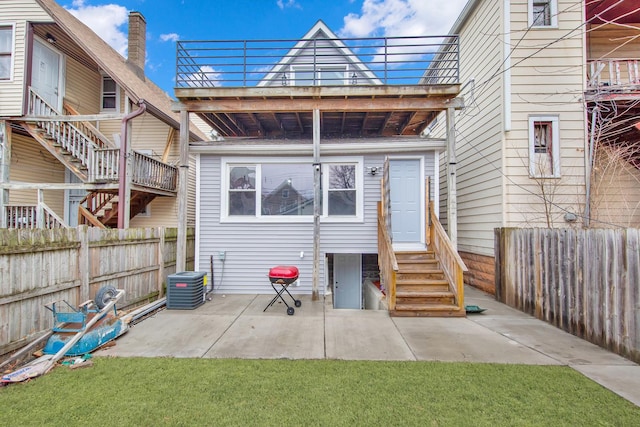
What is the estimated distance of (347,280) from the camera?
335 inches

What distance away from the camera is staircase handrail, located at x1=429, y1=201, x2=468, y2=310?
18.9 feet

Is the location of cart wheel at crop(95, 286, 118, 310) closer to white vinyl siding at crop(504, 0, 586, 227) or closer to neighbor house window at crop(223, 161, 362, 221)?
neighbor house window at crop(223, 161, 362, 221)

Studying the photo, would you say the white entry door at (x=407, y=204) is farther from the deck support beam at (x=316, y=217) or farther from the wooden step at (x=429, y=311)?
the wooden step at (x=429, y=311)

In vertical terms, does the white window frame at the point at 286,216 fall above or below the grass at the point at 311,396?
above

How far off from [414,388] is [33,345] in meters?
4.55

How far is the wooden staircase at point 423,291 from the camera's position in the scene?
575cm

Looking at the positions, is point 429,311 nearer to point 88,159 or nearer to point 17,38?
point 88,159

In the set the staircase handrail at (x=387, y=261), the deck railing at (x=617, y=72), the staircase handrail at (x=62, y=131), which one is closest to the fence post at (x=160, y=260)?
the staircase handrail at (x=62, y=131)

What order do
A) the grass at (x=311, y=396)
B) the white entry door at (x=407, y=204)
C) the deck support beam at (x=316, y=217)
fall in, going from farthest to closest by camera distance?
→ the white entry door at (x=407, y=204)
the deck support beam at (x=316, y=217)
the grass at (x=311, y=396)

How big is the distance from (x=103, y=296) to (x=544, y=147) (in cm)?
927

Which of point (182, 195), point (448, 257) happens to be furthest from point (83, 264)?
point (448, 257)

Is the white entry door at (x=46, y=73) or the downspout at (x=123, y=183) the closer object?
the downspout at (x=123, y=183)

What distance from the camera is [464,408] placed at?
284cm

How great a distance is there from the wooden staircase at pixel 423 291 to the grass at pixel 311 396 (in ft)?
6.83
